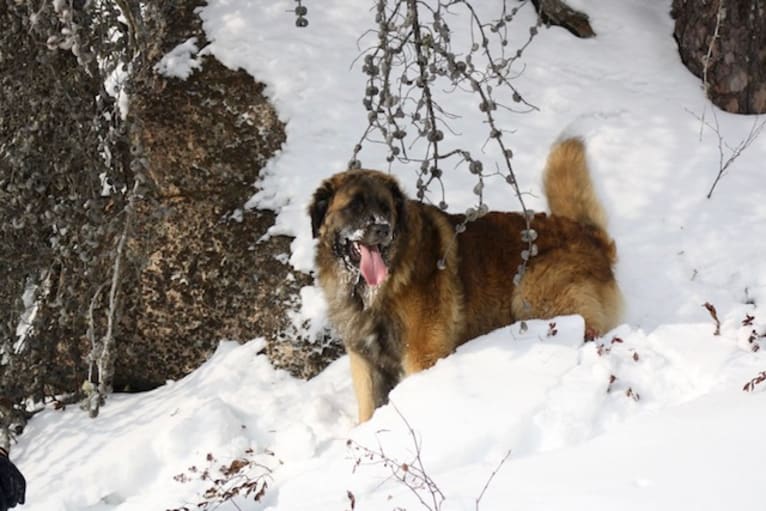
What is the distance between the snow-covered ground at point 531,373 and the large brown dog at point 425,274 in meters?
0.29

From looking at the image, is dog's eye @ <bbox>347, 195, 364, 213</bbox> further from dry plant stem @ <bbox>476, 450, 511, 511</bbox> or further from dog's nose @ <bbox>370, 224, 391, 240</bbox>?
dry plant stem @ <bbox>476, 450, 511, 511</bbox>

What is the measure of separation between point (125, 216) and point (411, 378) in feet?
7.34

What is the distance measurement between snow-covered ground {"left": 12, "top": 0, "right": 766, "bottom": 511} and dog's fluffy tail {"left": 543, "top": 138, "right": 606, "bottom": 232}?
1.67ft

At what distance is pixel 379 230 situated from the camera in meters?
4.52

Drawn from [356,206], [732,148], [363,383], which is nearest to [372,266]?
[356,206]

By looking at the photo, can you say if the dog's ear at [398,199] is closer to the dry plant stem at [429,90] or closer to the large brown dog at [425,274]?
the large brown dog at [425,274]

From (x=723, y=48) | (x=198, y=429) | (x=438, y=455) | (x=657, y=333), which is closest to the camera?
(x=438, y=455)

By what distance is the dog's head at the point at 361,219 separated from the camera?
457cm

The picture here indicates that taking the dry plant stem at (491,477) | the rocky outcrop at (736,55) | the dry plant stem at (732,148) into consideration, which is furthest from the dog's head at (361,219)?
the rocky outcrop at (736,55)

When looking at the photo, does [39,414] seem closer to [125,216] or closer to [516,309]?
[125,216]

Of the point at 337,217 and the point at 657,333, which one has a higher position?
the point at 337,217

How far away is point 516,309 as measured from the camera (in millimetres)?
5074

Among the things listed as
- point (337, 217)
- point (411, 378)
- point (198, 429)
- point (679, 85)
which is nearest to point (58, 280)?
point (198, 429)

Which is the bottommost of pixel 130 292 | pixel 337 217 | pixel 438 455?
pixel 130 292
